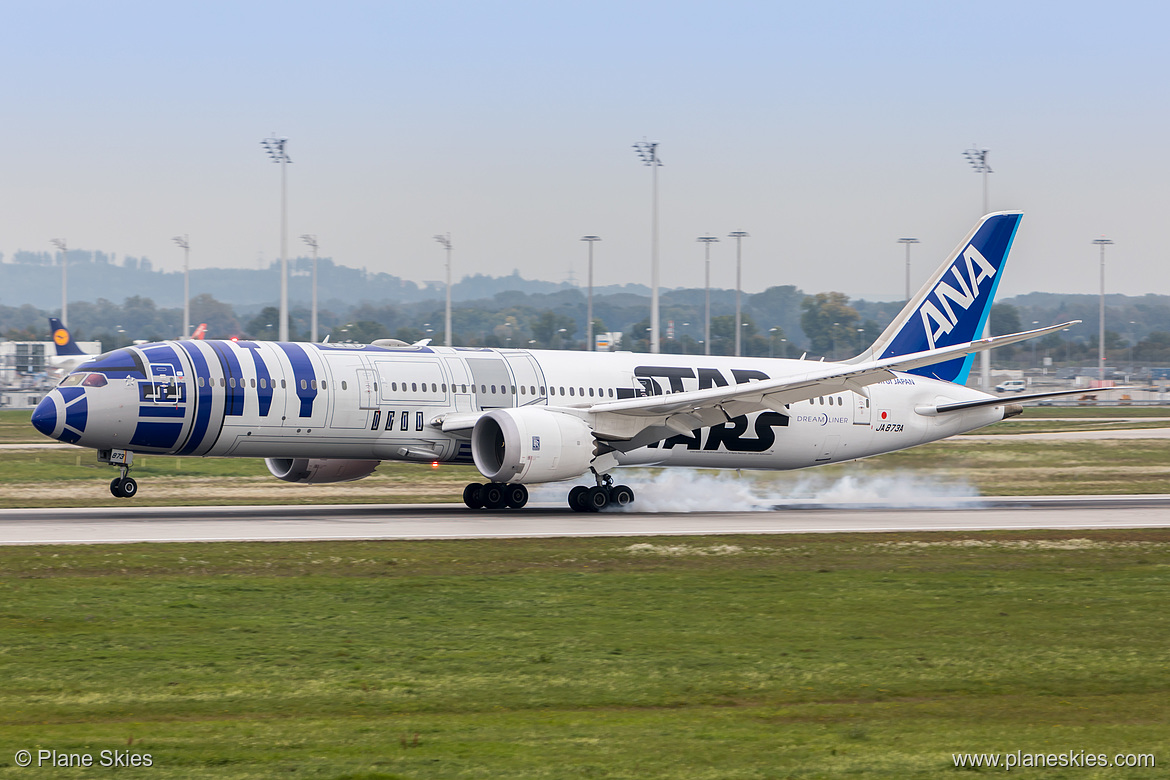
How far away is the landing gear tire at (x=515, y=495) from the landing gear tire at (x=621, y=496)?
2.39 m

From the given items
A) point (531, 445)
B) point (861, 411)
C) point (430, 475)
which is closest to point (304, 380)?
point (531, 445)

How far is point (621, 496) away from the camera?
113 feet

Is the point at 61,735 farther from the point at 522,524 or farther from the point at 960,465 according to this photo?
the point at 960,465

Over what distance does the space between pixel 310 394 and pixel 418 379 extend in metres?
2.90

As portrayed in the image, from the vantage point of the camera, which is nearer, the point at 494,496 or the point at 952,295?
the point at 494,496

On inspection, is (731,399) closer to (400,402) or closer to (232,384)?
(400,402)

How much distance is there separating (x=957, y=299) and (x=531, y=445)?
16.3 metres

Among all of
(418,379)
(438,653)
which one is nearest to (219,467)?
(418,379)

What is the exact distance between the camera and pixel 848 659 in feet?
46.1

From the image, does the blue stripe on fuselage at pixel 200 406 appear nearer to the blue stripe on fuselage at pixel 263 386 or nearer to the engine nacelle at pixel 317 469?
the blue stripe on fuselage at pixel 263 386

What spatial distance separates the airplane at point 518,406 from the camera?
29.7 metres

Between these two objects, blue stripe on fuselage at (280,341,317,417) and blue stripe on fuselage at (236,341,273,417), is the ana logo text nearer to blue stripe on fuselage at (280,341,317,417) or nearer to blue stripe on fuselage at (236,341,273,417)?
blue stripe on fuselage at (280,341,317,417)

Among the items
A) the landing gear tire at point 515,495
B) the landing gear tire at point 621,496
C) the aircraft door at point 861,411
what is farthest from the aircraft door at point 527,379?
the aircraft door at point 861,411

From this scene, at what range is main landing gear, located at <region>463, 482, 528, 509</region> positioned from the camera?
33.3m
